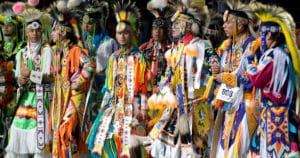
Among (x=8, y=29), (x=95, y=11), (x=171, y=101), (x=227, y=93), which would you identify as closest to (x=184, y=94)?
(x=171, y=101)

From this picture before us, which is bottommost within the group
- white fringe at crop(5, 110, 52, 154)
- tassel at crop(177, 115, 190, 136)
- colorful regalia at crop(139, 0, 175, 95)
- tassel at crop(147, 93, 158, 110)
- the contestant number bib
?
white fringe at crop(5, 110, 52, 154)

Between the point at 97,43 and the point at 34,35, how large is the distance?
1.21 metres

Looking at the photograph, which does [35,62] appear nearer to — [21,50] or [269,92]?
[21,50]

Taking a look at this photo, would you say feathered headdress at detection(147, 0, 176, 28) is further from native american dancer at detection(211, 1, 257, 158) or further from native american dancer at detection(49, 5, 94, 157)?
native american dancer at detection(211, 1, 257, 158)

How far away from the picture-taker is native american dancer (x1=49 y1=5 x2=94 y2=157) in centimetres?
699

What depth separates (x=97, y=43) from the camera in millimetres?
8312

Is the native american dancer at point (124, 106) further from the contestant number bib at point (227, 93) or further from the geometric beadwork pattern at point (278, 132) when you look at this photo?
the geometric beadwork pattern at point (278, 132)

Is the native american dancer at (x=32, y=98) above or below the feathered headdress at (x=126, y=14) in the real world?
below

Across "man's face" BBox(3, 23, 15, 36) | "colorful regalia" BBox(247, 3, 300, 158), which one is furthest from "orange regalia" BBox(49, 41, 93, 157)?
"colorful regalia" BBox(247, 3, 300, 158)

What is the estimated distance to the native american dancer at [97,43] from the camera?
7308mm

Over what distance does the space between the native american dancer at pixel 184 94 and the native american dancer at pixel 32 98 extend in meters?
1.20

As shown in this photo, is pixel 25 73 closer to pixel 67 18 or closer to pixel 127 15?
pixel 67 18

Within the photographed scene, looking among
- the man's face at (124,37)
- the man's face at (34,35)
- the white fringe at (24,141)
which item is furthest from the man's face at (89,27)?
the white fringe at (24,141)

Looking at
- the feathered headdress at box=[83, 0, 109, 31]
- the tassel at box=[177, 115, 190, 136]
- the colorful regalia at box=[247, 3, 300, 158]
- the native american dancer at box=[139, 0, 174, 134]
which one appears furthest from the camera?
the feathered headdress at box=[83, 0, 109, 31]
